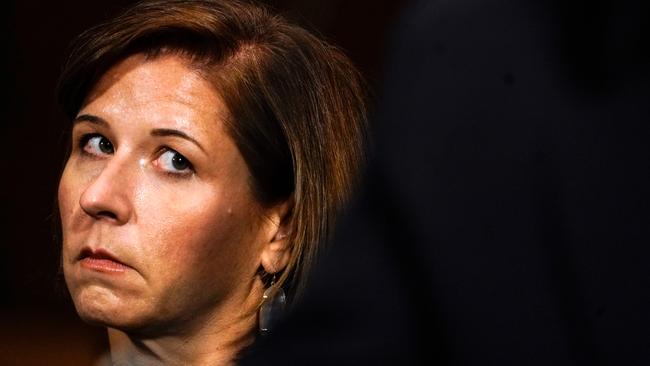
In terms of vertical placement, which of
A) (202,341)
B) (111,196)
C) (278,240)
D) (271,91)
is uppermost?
(271,91)

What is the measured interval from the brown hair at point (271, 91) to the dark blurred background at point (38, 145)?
495 millimetres

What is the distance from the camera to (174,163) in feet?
5.11

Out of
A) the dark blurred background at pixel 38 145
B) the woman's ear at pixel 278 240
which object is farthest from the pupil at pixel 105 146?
the dark blurred background at pixel 38 145

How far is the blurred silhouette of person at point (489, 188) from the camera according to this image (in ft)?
1.89

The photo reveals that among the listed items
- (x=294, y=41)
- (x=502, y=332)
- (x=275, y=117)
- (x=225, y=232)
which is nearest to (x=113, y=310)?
(x=225, y=232)

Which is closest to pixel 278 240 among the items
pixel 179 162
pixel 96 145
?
pixel 179 162

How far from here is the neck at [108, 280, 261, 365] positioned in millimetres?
1617

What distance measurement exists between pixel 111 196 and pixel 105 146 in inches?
4.6

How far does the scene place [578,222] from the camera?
0.59 m

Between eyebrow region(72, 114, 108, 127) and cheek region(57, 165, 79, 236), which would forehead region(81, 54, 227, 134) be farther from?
cheek region(57, 165, 79, 236)

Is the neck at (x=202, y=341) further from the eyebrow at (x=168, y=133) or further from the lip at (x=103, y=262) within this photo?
the eyebrow at (x=168, y=133)

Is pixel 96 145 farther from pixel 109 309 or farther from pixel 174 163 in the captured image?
pixel 109 309

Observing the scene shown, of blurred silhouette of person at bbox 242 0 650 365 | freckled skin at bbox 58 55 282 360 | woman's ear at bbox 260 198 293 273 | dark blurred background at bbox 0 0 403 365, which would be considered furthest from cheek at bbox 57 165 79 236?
blurred silhouette of person at bbox 242 0 650 365

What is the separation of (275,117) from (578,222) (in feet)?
3.38
